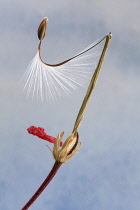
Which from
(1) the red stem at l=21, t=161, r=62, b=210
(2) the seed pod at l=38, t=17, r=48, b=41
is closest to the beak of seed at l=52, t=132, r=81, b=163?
(1) the red stem at l=21, t=161, r=62, b=210

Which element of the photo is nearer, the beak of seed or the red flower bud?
the beak of seed

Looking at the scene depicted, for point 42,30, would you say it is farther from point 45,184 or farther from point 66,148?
point 45,184

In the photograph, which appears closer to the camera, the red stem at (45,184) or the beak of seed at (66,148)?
the red stem at (45,184)

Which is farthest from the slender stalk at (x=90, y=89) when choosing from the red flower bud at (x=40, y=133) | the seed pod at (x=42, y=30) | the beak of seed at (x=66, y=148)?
the seed pod at (x=42, y=30)

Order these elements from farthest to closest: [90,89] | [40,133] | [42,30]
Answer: [40,133]
[90,89]
[42,30]

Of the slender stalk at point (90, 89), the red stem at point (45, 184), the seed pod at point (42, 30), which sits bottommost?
the red stem at point (45, 184)

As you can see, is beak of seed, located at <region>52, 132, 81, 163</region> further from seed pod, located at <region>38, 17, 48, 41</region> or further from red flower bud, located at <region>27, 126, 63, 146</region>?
seed pod, located at <region>38, 17, 48, 41</region>

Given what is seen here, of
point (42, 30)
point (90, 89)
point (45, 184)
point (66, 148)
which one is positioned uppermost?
point (42, 30)

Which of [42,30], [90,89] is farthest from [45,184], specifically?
[42,30]

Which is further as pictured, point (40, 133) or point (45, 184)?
point (40, 133)

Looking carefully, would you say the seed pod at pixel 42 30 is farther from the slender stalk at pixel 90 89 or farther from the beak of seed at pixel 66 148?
the beak of seed at pixel 66 148
